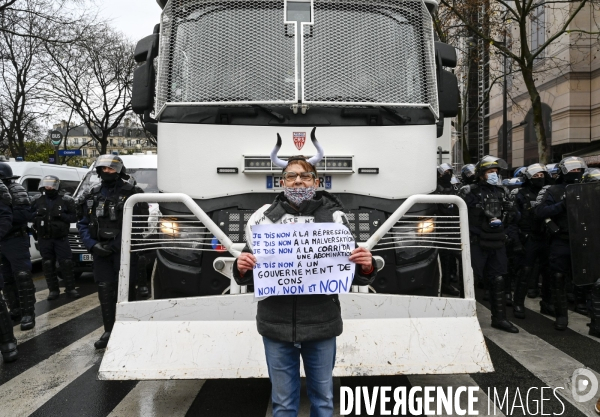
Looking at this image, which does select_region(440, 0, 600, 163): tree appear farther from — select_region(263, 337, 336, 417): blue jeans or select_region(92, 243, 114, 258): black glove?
select_region(263, 337, 336, 417): blue jeans

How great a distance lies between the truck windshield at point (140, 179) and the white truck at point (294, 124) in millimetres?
6255

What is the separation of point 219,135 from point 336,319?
218 cm

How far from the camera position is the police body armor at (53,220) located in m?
9.09

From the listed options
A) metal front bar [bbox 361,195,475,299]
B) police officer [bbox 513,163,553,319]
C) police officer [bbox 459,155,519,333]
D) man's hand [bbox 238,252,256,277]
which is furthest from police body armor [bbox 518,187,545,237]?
man's hand [bbox 238,252,256,277]

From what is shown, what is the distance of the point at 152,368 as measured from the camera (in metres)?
3.98

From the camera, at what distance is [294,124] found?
4.74 meters

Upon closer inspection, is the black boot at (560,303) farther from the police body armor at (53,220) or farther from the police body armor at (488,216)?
the police body armor at (53,220)

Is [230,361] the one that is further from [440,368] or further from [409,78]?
[409,78]

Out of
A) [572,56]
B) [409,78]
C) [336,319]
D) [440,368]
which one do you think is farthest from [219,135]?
[572,56]

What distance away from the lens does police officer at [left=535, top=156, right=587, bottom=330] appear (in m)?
6.89

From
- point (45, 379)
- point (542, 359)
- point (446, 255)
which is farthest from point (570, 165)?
point (45, 379)

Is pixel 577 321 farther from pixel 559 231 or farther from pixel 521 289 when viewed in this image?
pixel 559 231

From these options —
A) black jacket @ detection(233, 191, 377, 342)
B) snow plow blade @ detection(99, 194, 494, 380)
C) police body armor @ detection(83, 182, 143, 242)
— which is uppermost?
police body armor @ detection(83, 182, 143, 242)

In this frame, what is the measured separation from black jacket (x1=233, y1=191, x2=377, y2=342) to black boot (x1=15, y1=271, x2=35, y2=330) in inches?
196
